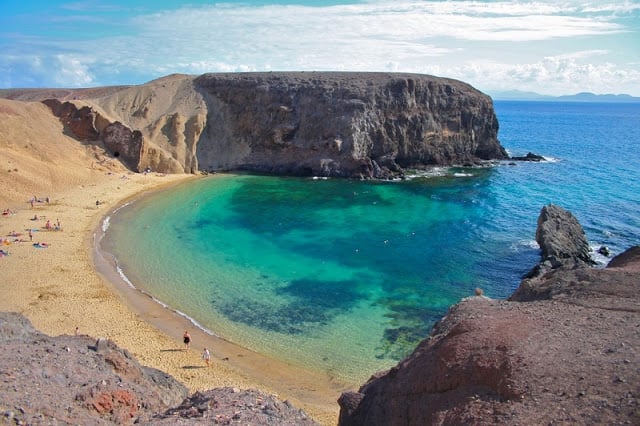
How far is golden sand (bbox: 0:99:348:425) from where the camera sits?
2308cm

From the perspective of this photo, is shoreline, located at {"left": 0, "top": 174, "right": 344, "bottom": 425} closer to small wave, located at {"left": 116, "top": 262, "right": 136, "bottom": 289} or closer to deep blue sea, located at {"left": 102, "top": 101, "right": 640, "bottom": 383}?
small wave, located at {"left": 116, "top": 262, "right": 136, "bottom": 289}

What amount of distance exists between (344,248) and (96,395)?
28.7 metres

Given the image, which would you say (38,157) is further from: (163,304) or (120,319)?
(120,319)

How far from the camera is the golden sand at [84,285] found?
23.1 meters

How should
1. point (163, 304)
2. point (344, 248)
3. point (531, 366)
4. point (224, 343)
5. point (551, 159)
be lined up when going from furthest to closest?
point (551, 159) → point (344, 248) → point (163, 304) → point (224, 343) → point (531, 366)

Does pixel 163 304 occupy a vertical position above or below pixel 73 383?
below

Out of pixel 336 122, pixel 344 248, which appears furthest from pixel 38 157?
pixel 344 248

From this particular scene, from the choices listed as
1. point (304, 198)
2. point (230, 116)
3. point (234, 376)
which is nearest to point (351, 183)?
point (304, 198)

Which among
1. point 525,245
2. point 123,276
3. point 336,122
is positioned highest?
point 336,122

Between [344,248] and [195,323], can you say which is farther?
[344,248]

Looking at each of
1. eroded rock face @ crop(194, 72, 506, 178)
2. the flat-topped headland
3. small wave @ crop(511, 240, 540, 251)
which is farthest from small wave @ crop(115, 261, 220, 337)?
eroded rock face @ crop(194, 72, 506, 178)

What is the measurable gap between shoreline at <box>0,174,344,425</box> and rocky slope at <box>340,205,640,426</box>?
689cm

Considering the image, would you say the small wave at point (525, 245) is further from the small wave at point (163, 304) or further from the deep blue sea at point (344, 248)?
the small wave at point (163, 304)

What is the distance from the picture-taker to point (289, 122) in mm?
69062
